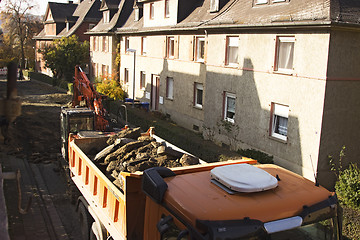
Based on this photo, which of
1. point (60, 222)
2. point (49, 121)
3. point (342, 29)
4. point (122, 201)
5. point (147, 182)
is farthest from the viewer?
point (49, 121)

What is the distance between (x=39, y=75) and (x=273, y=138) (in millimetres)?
43054

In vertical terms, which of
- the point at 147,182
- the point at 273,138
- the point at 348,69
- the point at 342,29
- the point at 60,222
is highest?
the point at 342,29

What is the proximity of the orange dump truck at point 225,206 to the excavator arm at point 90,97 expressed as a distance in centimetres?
1026

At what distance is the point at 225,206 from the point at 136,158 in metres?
Result: 4.47

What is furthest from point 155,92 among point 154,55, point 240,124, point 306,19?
point 306,19

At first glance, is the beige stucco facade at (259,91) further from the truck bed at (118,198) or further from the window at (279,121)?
the truck bed at (118,198)

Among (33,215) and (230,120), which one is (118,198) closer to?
(33,215)

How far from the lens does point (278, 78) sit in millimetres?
15992

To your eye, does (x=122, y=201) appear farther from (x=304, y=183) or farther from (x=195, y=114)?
(x=195, y=114)

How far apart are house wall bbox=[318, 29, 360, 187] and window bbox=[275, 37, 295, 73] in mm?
1924

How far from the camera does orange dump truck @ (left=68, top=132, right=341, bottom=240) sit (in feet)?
14.3

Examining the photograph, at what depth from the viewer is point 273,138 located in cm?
1616

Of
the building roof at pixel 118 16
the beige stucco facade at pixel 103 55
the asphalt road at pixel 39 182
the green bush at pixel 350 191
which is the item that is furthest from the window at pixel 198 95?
the building roof at pixel 118 16

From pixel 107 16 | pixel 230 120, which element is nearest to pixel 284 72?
pixel 230 120
